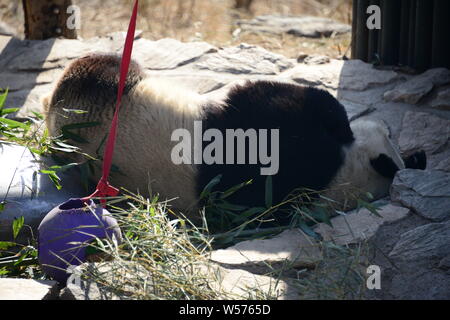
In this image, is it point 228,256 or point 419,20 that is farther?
point 419,20

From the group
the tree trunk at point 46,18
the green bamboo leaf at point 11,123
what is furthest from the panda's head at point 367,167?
the tree trunk at point 46,18

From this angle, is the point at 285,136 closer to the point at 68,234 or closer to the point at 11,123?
the point at 68,234

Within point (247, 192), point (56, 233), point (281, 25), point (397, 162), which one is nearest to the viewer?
point (56, 233)

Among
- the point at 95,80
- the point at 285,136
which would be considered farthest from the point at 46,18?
the point at 285,136

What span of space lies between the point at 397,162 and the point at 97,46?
2837 mm

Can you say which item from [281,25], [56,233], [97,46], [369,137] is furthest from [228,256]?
[281,25]

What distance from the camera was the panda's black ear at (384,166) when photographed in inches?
116

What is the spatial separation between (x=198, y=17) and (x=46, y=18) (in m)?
2.87

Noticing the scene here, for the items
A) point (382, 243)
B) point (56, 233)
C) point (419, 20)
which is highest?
point (419, 20)

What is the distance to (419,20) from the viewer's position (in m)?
4.31

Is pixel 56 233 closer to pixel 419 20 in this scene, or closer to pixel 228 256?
pixel 228 256

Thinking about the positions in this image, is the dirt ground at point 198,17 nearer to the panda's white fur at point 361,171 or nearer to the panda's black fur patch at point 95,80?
the panda's white fur at point 361,171

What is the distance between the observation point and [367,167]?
9.87ft
